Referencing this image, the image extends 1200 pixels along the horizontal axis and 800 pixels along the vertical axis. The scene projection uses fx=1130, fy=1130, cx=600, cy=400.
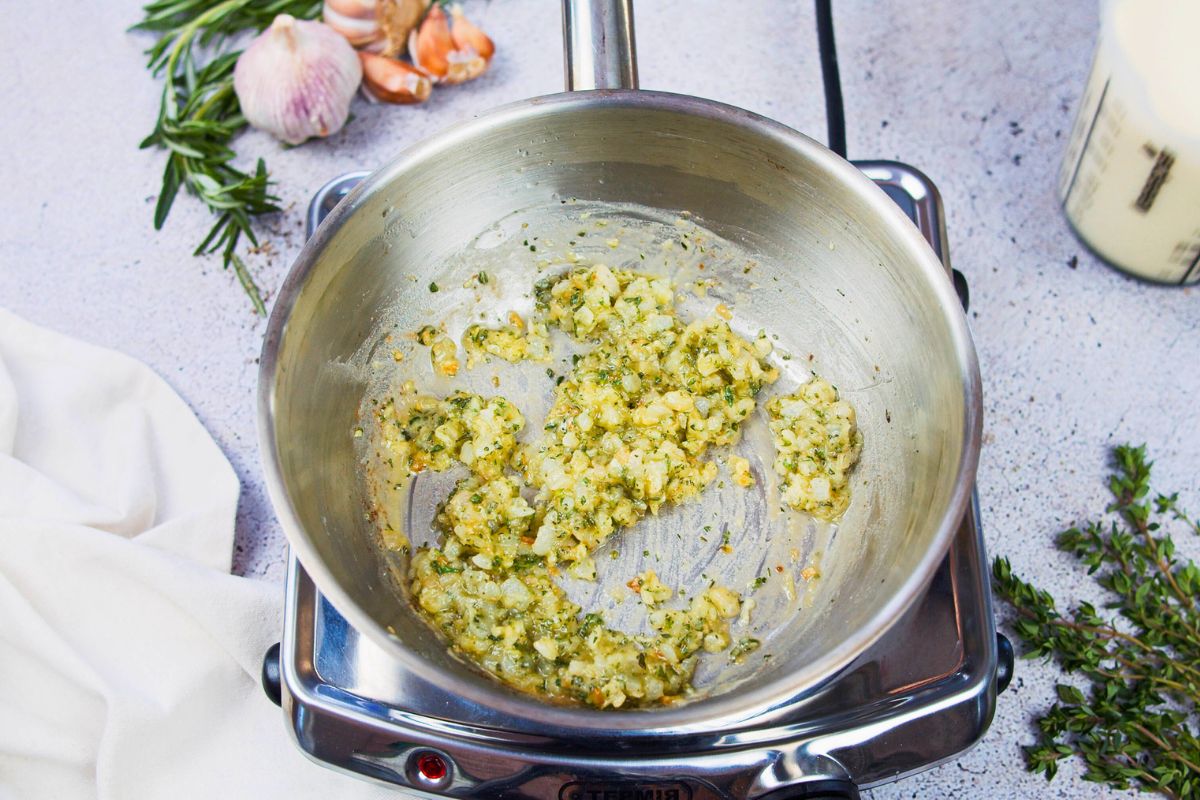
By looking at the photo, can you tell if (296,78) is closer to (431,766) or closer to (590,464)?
(590,464)

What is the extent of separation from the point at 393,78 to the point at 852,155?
71 centimetres

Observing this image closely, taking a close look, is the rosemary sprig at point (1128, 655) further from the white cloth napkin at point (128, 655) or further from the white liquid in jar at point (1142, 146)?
the white cloth napkin at point (128, 655)

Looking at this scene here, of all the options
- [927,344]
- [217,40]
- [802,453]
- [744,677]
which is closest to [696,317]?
[802,453]

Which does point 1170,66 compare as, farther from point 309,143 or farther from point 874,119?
point 309,143

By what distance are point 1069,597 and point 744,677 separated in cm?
56

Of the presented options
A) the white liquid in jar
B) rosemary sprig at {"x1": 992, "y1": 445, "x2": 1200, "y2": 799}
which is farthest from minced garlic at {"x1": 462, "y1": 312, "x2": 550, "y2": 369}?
the white liquid in jar

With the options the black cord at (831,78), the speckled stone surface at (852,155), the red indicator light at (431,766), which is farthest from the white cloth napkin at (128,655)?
the black cord at (831,78)

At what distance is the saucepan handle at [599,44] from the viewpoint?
1229 millimetres

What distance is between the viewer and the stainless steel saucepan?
1125 mm

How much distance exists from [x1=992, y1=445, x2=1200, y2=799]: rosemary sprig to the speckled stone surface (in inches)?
2.1

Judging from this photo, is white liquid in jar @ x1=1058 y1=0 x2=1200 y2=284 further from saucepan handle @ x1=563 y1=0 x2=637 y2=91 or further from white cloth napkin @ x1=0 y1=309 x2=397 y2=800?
white cloth napkin @ x1=0 y1=309 x2=397 y2=800

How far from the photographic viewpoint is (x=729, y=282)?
1477 millimetres

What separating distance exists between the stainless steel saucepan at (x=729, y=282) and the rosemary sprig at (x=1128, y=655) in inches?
13.3

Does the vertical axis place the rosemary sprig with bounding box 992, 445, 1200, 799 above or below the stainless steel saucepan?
below
